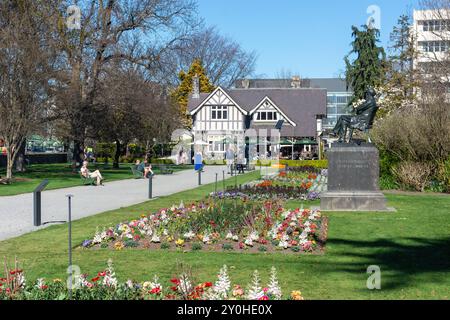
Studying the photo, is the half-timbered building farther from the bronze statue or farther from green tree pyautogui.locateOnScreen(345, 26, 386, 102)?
the bronze statue

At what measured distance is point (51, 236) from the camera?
43.7ft

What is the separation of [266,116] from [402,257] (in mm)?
58342

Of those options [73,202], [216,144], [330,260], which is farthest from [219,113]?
[330,260]

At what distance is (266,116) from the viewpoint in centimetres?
6875

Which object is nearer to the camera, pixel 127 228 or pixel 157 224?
pixel 127 228

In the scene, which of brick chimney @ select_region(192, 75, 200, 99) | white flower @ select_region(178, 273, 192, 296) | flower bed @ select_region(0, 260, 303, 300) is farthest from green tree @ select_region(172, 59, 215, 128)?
white flower @ select_region(178, 273, 192, 296)

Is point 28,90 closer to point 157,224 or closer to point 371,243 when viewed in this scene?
point 157,224

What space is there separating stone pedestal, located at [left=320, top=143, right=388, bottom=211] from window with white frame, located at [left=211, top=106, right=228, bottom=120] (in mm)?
49097

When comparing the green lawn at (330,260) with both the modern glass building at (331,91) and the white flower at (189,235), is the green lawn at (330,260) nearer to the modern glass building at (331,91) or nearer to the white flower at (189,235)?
the white flower at (189,235)

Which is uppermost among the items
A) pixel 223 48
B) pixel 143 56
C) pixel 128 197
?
pixel 223 48

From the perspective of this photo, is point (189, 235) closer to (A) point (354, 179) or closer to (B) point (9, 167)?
(A) point (354, 179)

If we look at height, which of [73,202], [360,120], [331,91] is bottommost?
[73,202]
